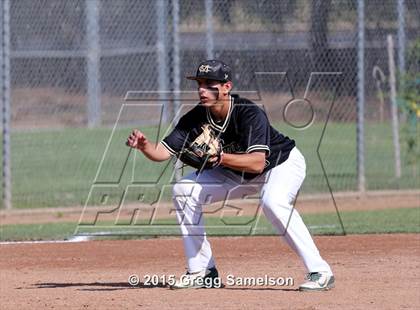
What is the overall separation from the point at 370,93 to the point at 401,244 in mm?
5776

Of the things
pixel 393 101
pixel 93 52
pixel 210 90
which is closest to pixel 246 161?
pixel 210 90

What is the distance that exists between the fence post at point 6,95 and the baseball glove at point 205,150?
6254 millimetres

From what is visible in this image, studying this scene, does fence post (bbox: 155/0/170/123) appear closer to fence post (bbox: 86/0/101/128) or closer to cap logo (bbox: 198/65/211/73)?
fence post (bbox: 86/0/101/128)

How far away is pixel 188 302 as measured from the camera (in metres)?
7.03

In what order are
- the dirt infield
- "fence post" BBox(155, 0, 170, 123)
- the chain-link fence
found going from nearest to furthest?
the dirt infield
the chain-link fence
"fence post" BBox(155, 0, 170, 123)

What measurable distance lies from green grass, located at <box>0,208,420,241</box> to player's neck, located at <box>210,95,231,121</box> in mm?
4017

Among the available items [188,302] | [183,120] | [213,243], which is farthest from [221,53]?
[188,302]

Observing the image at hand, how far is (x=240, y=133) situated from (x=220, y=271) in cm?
165

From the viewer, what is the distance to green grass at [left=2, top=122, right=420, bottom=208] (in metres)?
14.0

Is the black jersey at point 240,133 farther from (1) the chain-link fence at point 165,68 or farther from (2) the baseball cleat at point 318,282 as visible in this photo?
(1) the chain-link fence at point 165,68

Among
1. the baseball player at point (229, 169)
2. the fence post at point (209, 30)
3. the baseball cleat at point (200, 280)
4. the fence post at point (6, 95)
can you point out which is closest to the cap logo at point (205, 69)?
the baseball player at point (229, 169)

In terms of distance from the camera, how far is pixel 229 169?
7.70 m

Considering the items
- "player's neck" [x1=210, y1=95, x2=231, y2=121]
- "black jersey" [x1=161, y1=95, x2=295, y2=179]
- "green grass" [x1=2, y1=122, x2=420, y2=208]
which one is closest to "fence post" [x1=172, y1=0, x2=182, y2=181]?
"green grass" [x1=2, y1=122, x2=420, y2=208]

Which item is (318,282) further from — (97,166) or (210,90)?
(97,166)
